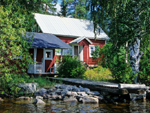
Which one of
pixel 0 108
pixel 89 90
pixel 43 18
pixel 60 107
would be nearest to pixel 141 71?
pixel 89 90

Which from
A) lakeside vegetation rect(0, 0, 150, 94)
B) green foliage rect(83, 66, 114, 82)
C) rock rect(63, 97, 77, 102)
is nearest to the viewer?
lakeside vegetation rect(0, 0, 150, 94)

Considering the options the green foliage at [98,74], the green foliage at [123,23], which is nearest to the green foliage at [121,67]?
the green foliage at [123,23]

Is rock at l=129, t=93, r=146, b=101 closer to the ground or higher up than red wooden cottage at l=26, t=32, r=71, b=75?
closer to the ground

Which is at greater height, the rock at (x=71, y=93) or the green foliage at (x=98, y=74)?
the green foliage at (x=98, y=74)

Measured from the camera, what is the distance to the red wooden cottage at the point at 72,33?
67.3 ft

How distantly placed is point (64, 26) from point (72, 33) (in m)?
1.57

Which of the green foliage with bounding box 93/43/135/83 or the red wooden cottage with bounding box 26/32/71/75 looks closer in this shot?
the green foliage with bounding box 93/43/135/83

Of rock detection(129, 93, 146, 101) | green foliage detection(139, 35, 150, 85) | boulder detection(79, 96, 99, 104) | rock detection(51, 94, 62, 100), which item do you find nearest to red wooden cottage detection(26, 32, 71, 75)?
rock detection(51, 94, 62, 100)

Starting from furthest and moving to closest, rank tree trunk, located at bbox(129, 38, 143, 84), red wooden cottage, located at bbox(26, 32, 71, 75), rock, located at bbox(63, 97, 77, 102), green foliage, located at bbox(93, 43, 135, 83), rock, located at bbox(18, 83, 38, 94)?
1. red wooden cottage, located at bbox(26, 32, 71, 75)
2. tree trunk, located at bbox(129, 38, 143, 84)
3. green foliage, located at bbox(93, 43, 135, 83)
4. rock, located at bbox(18, 83, 38, 94)
5. rock, located at bbox(63, 97, 77, 102)

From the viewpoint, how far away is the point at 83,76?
14641 millimetres

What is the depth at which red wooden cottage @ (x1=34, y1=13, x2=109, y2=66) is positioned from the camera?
20500 millimetres

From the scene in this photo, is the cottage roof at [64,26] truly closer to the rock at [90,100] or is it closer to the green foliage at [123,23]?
the green foliage at [123,23]

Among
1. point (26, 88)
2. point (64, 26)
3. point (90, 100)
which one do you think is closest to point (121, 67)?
point (90, 100)

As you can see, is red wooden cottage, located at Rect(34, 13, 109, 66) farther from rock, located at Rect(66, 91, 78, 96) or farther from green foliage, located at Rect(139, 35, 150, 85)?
rock, located at Rect(66, 91, 78, 96)
